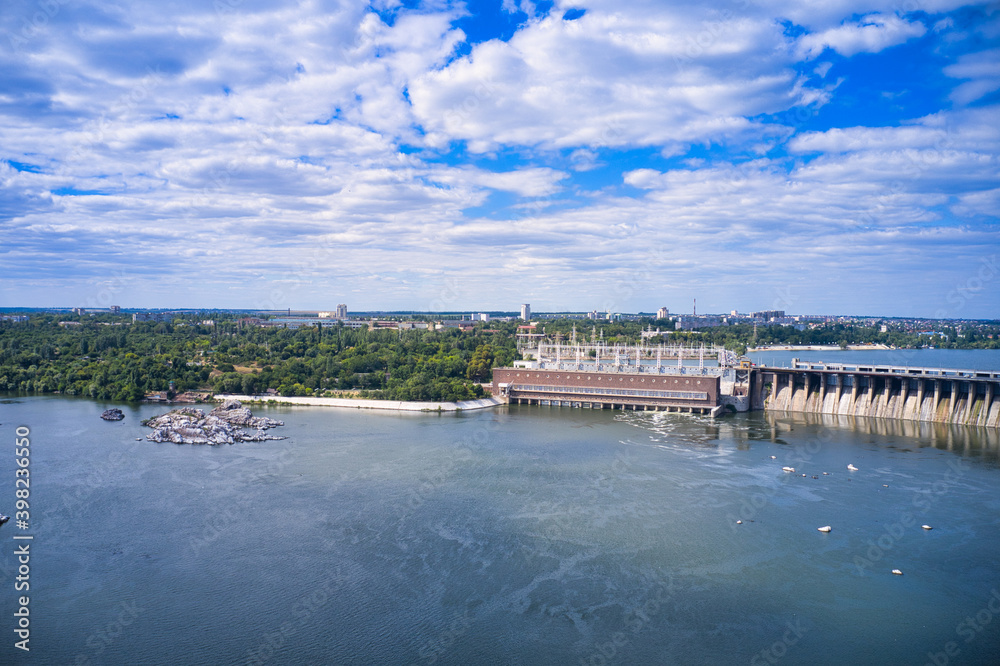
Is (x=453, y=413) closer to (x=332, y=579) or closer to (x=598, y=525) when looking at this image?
(x=598, y=525)

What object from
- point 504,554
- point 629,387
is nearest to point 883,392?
point 629,387

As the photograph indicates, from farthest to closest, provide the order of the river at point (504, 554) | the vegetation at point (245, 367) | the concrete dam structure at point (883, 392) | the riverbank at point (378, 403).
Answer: the vegetation at point (245, 367)
the riverbank at point (378, 403)
the concrete dam structure at point (883, 392)
the river at point (504, 554)

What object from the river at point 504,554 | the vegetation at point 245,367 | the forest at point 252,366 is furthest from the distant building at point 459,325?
the river at point 504,554

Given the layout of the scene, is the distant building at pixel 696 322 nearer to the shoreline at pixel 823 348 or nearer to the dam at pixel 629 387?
the shoreline at pixel 823 348

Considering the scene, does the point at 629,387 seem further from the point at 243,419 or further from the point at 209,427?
the point at 209,427

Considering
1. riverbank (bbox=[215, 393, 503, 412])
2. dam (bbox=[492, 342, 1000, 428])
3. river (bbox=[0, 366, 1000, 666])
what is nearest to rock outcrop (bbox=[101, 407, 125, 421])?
river (bbox=[0, 366, 1000, 666])

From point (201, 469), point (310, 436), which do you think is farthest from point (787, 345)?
point (201, 469)
